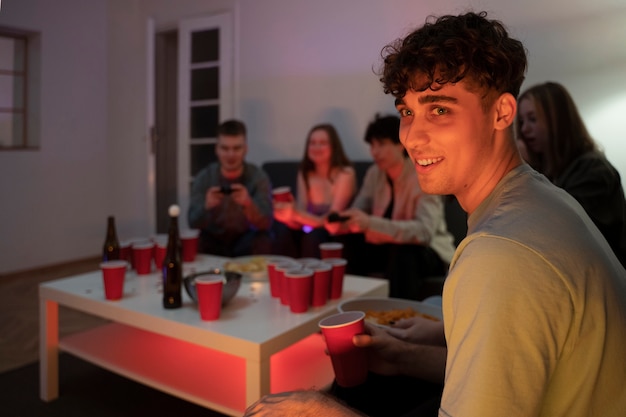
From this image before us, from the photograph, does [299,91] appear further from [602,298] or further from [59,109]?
[602,298]

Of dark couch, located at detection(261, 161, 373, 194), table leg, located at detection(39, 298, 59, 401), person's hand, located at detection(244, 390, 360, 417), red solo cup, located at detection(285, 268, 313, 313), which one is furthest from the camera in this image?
dark couch, located at detection(261, 161, 373, 194)

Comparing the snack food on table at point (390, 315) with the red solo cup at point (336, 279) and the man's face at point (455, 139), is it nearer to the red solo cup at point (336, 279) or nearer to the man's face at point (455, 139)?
the red solo cup at point (336, 279)

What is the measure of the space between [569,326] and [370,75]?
3.00 metres

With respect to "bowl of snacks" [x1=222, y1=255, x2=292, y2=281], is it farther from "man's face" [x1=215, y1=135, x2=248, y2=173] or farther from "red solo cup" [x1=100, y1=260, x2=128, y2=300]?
"man's face" [x1=215, y1=135, x2=248, y2=173]

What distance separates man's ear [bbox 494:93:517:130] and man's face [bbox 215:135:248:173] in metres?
2.50

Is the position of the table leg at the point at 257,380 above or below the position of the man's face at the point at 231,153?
below

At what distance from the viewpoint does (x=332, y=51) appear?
3598mm

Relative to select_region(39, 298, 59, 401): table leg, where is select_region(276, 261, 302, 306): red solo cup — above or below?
above

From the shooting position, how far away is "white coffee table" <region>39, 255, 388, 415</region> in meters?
1.39

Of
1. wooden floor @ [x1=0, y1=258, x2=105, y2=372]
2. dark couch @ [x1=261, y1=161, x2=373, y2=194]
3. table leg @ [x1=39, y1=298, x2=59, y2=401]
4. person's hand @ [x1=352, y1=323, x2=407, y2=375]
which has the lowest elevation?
wooden floor @ [x1=0, y1=258, x2=105, y2=372]

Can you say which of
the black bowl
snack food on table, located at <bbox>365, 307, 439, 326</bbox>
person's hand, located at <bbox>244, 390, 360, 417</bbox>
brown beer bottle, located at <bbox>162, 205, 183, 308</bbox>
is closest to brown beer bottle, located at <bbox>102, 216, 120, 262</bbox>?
brown beer bottle, located at <bbox>162, 205, 183, 308</bbox>

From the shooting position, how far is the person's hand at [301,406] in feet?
2.41

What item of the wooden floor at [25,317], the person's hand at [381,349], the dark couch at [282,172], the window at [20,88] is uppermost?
the window at [20,88]

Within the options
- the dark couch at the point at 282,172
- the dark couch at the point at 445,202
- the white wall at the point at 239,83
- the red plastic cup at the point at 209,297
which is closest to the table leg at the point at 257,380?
the red plastic cup at the point at 209,297
